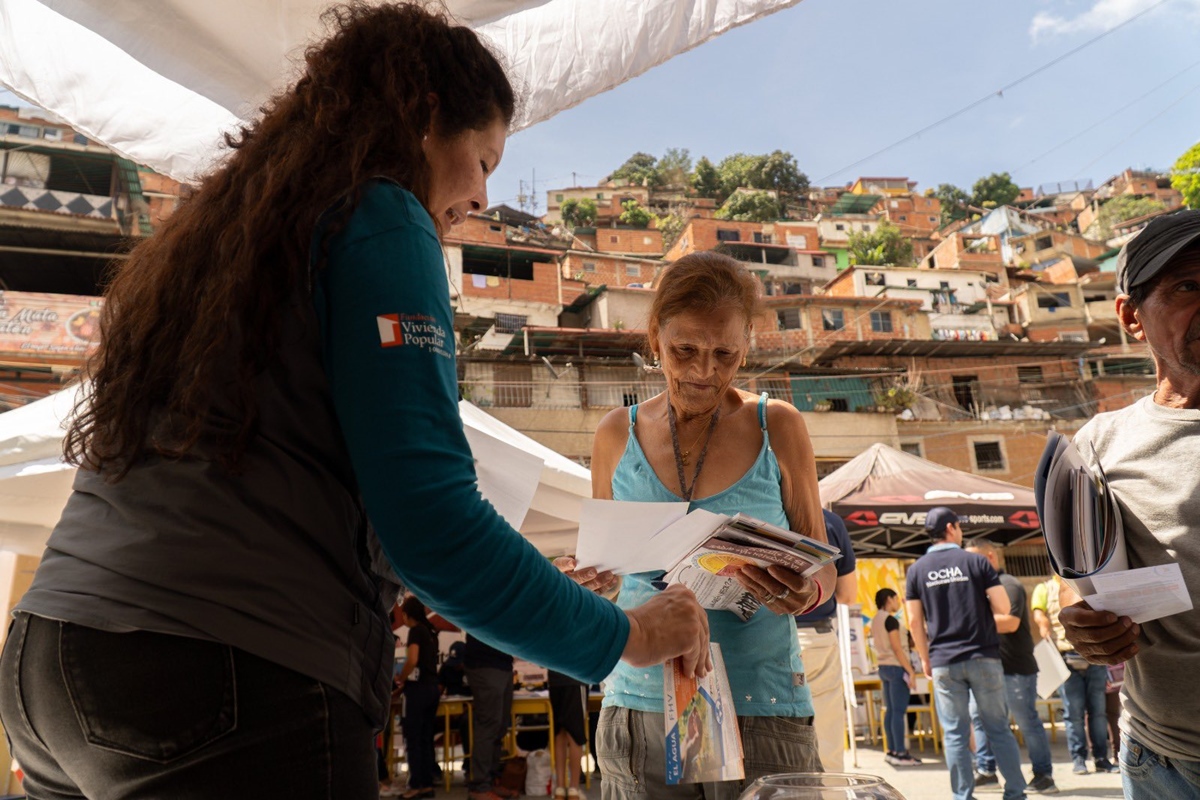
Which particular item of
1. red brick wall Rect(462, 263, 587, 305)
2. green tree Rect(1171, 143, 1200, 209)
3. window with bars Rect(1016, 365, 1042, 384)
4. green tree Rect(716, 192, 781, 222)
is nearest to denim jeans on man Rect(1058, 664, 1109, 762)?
green tree Rect(1171, 143, 1200, 209)

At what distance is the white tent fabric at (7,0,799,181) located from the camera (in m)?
1.83

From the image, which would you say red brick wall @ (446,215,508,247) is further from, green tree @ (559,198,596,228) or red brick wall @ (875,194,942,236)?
red brick wall @ (875,194,942,236)

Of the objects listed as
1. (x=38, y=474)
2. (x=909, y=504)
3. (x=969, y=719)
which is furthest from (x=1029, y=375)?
(x=38, y=474)

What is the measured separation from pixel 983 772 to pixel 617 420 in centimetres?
645

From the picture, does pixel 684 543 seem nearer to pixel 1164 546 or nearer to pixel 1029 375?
pixel 1164 546

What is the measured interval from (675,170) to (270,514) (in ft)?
264

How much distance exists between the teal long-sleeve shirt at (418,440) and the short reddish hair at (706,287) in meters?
1.22

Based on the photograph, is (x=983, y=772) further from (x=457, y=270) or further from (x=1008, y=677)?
(x=457, y=270)

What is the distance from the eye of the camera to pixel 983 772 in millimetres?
7219

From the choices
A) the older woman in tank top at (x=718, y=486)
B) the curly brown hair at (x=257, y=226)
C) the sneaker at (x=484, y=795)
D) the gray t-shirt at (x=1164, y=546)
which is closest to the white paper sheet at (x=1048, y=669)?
the sneaker at (x=484, y=795)

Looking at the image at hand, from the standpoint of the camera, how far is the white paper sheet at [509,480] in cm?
296

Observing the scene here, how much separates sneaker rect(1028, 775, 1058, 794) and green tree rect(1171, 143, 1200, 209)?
18.3 m

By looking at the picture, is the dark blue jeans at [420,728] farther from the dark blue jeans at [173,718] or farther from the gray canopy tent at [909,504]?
the dark blue jeans at [173,718]

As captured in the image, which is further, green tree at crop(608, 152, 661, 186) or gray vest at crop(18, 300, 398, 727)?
green tree at crop(608, 152, 661, 186)
